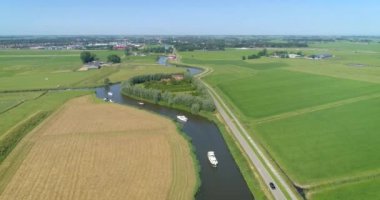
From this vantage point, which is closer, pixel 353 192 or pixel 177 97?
pixel 353 192

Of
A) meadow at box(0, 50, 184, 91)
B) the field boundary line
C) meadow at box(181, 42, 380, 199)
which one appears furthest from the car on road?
meadow at box(0, 50, 184, 91)

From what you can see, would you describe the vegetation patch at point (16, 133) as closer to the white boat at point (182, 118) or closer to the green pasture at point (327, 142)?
the white boat at point (182, 118)

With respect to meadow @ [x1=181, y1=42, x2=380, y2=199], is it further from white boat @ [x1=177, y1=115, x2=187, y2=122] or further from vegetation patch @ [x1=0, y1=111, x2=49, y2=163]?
vegetation patch @ [x1=0, y1=111, x2=49, y2=163]

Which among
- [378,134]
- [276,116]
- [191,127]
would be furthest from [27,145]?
[378,134]

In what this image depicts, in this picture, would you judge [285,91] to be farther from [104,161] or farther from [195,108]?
[104,161]

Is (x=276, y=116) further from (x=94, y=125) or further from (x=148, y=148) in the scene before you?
(x=94, y=125)

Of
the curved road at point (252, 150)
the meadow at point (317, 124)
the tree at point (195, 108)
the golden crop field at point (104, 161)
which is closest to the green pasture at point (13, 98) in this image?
the golden crop field at point (104, 161)

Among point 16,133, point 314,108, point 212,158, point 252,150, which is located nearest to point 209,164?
point 212,158
